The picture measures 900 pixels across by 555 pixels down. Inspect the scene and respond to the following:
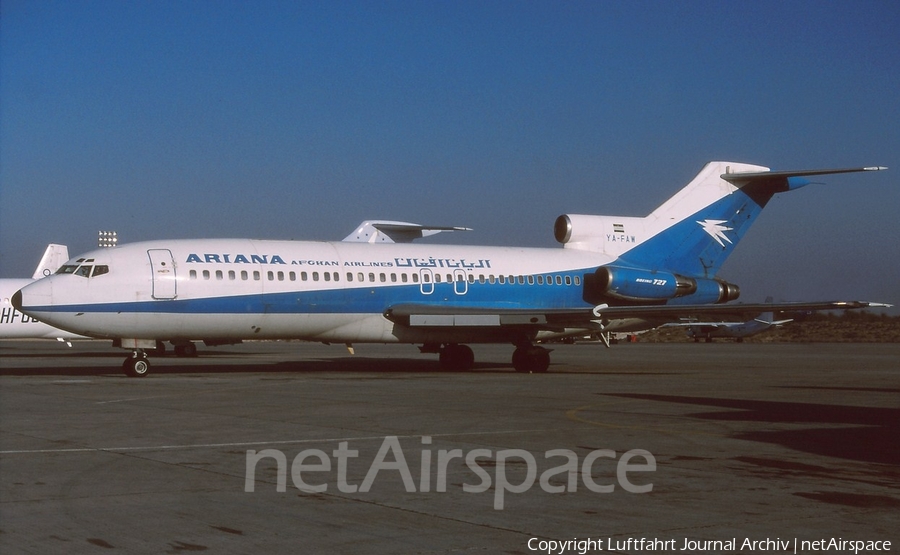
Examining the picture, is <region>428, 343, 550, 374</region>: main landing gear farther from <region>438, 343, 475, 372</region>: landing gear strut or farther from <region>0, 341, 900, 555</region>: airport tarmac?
<region>0, 341, 900, 555</region>: airport tarmac

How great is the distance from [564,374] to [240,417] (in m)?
14.4

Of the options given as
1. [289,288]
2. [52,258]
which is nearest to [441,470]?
[289,288]

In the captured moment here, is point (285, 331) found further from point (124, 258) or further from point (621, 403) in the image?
point (621, 403)

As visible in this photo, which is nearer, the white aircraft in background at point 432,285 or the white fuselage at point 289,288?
the white fuselage at point 289,288

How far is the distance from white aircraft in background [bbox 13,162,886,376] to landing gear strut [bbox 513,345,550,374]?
32 mm

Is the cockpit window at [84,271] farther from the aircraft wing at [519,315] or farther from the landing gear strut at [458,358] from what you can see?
the landing gear strut at [458,358]

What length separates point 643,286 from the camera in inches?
1221

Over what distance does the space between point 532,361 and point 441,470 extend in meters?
19.2

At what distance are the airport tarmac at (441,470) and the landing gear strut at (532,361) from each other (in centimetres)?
822

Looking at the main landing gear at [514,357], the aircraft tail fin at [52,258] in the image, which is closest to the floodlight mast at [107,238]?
the aircraft tail fin at [52,258]

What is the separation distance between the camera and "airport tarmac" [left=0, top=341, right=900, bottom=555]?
7344mm

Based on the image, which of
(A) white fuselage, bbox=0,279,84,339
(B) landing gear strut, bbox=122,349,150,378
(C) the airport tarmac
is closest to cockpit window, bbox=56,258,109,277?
(B) landing gear strut, bbox=122,349,150,378

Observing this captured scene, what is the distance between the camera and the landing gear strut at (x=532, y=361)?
29219mm

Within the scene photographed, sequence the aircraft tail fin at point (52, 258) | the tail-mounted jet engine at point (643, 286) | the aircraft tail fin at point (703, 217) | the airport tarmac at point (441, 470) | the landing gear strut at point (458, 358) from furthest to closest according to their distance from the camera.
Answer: the aircraft tail fin at point (52, 258)
the aircraft tail fin at point (703, 217)
the landing gear strut at point (458, 358)
the tail-mounted jet engine at point (643, 286)
the airport tarmac at point (441, 470)
